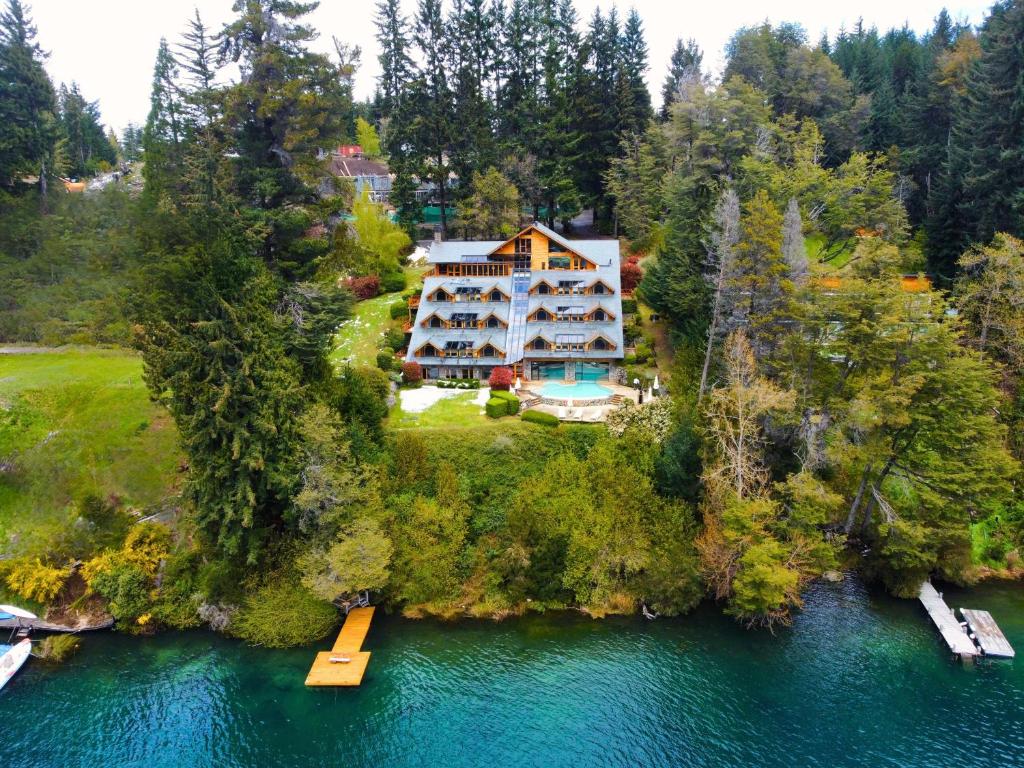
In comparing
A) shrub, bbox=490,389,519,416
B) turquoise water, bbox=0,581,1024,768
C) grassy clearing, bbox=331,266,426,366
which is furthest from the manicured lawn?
turquoise water, bbox=0,581,1024,768

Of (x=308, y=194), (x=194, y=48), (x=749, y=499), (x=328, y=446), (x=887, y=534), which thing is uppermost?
(x=194, y=48)

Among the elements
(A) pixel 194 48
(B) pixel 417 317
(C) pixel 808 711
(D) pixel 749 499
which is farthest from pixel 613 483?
(A) pixel 194 48

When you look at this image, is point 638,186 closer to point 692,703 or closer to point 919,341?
point 919,341

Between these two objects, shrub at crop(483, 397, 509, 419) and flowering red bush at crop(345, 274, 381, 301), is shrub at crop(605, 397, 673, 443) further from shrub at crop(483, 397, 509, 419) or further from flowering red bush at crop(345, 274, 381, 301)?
flowering red bush at crop(345, 274, 381, 301)

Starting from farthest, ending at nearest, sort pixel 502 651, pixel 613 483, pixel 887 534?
pixel 613 483 → pixel 887 534 → pixel 502 651

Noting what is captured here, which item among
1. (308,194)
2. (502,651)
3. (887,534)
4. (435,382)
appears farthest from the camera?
(435,382)

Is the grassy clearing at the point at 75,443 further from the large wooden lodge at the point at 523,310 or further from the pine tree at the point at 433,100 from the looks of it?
the pine tree at the point at 433,100

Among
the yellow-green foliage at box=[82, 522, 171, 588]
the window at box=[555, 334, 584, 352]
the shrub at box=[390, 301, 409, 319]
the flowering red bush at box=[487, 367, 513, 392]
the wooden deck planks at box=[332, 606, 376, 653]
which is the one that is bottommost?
the wooden deck planks at box=[332, 606, 376, 653]
